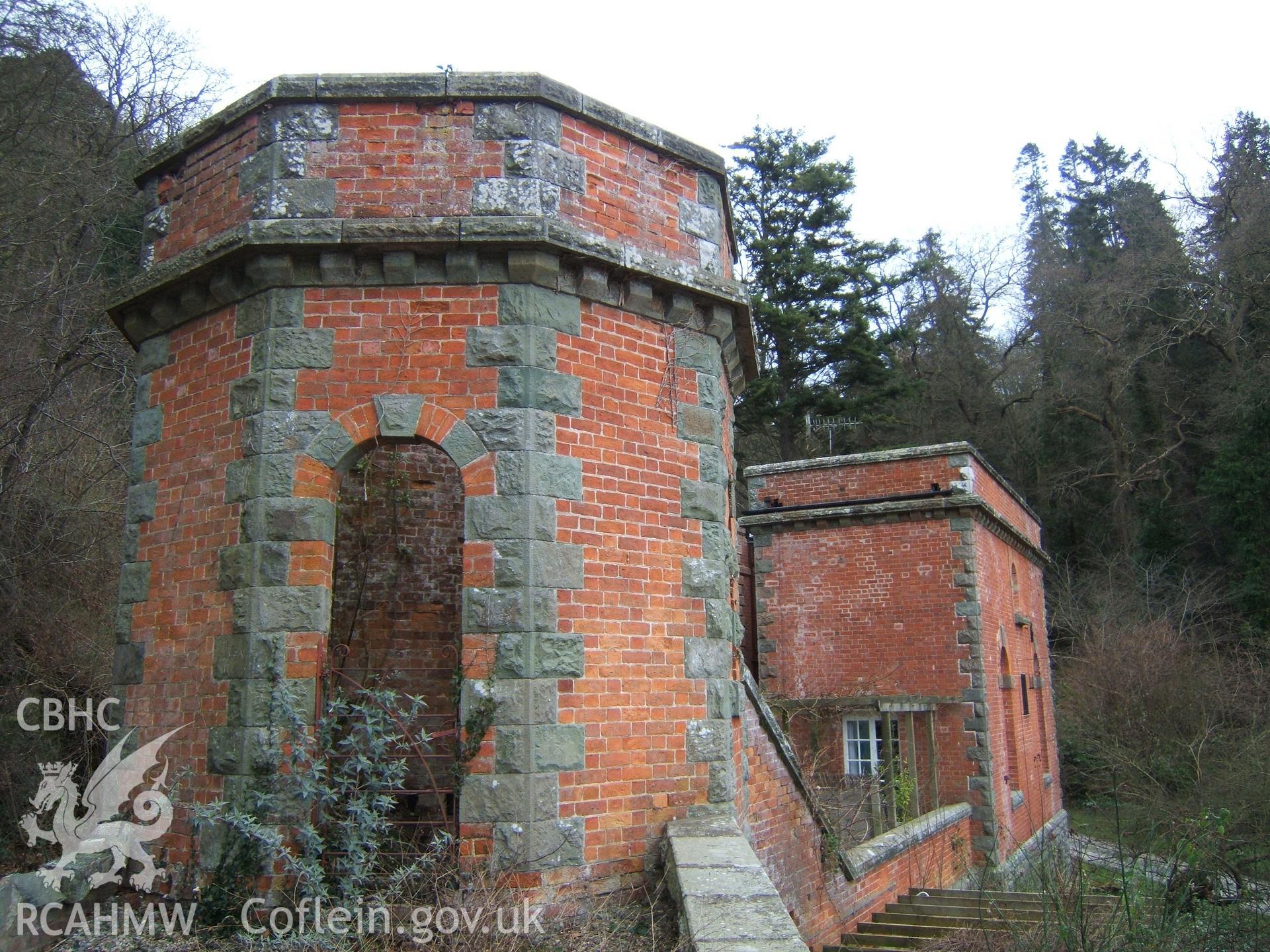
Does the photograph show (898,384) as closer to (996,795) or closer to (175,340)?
(996,795)

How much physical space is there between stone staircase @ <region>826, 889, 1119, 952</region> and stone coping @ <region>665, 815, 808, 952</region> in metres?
3.22

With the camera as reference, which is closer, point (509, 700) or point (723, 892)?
point (723, 892)

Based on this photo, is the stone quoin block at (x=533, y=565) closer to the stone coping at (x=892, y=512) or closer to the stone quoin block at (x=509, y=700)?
the stone quoin block at (x=509, y=700)

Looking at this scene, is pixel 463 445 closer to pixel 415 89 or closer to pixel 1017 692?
pixel 415 89

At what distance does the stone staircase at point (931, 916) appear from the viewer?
8.71 metres

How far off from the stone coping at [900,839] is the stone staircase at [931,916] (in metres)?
0.58

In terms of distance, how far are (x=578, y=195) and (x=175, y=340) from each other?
3053 mm

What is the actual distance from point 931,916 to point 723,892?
23.7 ft

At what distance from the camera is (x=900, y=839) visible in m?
11.8

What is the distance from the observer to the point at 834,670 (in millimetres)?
15789

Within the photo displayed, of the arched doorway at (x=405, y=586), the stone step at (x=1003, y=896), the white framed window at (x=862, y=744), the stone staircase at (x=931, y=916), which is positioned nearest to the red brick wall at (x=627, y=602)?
the arched doorway at (x=405, y=586)

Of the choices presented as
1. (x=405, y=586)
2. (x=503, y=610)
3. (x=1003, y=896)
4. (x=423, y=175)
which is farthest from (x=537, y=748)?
(x=1003, y=896)

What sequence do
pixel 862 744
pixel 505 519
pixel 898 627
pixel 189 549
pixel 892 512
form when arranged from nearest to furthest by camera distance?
pixel 505 519
pixel 189 549
pixel 862 744
pixel 898 627
pixel 892 512

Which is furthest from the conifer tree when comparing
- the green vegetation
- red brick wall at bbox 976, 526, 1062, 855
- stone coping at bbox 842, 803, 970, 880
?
stone coping at bbox 842, 803, 970, 880
